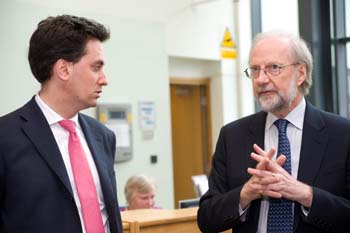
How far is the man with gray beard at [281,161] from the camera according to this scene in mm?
1748

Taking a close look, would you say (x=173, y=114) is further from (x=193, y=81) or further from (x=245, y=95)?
(x=245, y=95)

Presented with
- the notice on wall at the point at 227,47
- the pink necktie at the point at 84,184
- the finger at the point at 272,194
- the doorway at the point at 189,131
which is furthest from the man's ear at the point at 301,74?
the notice on wall at the point at 227,47

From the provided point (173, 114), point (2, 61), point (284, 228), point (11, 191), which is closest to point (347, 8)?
point (173, 114)

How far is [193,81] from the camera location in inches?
287

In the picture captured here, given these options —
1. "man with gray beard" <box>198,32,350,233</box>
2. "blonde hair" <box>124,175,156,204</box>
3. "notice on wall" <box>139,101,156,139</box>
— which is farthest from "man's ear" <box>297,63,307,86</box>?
"notice on wall" <box>139,101,156,139</box>

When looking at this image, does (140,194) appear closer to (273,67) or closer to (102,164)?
(102,164)

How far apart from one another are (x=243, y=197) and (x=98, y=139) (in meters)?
0.58

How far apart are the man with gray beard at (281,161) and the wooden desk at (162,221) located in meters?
0.41

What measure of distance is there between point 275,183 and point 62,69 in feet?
2.67

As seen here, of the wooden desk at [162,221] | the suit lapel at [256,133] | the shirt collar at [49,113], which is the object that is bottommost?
the wooden desk at [162,221]

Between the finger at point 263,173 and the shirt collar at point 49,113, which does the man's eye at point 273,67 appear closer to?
the finger at point 263,173

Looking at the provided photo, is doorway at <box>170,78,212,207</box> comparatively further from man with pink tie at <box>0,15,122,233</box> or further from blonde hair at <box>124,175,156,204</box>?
man with pink tie at <box>0,15,122,233</box>

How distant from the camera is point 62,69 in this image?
1.78 meters

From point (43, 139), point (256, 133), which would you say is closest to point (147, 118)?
point (256, 133)
